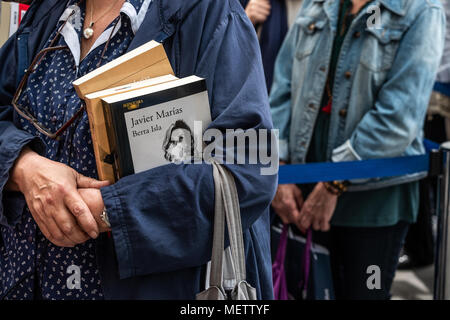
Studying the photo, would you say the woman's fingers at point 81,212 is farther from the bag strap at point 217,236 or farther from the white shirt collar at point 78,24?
the white shirt collar at point 78,24

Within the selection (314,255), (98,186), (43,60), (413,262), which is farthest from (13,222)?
(413,262)

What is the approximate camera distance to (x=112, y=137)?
3.69ft

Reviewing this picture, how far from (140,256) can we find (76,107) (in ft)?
1.26

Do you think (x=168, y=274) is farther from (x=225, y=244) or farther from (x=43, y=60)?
(x=43, y=60)

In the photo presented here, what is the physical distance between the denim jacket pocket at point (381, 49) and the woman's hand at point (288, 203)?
622mm

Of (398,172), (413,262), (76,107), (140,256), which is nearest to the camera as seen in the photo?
(140,256)

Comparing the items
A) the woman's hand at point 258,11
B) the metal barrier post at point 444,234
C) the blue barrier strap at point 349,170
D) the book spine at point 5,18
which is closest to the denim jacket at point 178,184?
the book spine at point 5,18

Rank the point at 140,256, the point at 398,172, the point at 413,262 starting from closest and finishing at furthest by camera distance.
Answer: the point at 140,256
the point at 398,172
the point at 413,262

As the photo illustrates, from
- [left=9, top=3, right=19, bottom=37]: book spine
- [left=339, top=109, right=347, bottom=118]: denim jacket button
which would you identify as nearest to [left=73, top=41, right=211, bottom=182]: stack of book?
[left=9, top=3, right=19, bottom=37]: book spine

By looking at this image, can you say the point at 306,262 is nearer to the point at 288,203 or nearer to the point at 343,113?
the point at 288,203

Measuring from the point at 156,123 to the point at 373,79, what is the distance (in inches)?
51.6

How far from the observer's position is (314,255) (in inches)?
92.4

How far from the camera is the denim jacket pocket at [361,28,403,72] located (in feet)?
7.13

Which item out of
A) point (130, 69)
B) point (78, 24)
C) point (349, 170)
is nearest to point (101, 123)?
point (130, 69)
